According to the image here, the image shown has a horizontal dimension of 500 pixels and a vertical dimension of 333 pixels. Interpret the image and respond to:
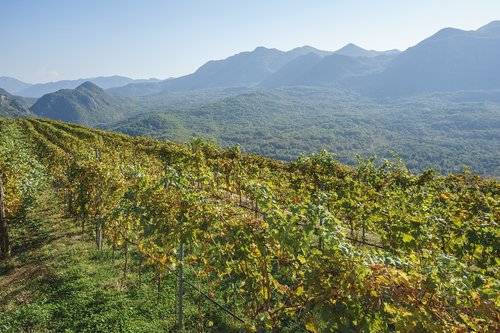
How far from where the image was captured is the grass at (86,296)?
8.14m

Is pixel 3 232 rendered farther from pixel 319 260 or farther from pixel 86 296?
pixel 319 260

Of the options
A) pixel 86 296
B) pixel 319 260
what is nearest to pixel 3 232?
pixel 86 296

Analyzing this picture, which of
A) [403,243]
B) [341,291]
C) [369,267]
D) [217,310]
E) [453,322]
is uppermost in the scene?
[369,267]

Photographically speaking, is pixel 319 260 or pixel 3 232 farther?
pixel 3 232

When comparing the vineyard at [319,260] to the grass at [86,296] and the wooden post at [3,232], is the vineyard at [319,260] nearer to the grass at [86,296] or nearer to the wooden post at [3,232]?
the grass at [86,296]

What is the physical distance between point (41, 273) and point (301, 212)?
1031 cm

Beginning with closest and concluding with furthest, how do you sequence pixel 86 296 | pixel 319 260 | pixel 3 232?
pixel 319 260
pixel 86 296
pixel 3 232

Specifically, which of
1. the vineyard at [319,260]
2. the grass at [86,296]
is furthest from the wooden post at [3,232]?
the vineyard at [319,260]

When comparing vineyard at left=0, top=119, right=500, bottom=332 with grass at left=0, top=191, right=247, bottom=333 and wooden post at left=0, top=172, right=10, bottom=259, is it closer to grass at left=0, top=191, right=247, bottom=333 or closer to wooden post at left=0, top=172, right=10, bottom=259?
grass at left=0, top=191, right=247, bottom=333

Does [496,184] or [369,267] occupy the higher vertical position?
[369,267]

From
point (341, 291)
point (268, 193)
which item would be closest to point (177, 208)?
point (268, 193)

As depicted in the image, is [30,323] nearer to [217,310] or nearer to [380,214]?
[217,310]

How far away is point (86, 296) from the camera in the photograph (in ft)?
30.2

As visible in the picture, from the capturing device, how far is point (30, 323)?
8.19 m
